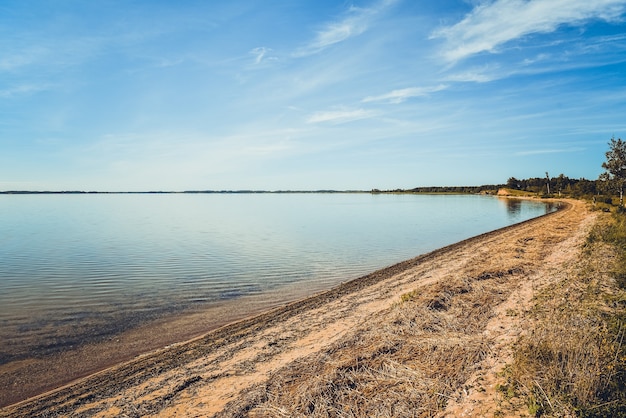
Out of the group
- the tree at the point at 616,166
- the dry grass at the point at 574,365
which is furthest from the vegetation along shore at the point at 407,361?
the tree at the point at 616,166

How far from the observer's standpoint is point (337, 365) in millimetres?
7871

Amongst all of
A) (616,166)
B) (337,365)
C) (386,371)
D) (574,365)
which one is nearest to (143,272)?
(337,365)

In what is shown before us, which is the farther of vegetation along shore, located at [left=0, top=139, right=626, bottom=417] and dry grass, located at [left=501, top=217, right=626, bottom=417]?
vegetation along shore, located at [left=0, top=139, right=626, bottom=417]

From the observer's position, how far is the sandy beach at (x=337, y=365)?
655 centimetres

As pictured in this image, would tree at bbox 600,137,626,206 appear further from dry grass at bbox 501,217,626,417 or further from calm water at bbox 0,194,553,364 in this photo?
dry grass at bbox 501,217,626,417

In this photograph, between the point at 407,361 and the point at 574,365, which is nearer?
the point at 574,365

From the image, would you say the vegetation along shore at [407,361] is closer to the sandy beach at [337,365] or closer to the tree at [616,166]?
the sandy beach at [337,365]

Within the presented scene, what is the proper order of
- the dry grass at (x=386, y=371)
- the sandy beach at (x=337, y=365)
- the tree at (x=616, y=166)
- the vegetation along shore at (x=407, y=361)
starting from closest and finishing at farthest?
1. the vegetation along shore at (x=407, y=361)
2. the dry grass at (x=386, y=371)
3. the sandy beach at (x=337, y=365)
4. the tree at (x=616, y=166)

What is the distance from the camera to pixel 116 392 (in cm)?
839

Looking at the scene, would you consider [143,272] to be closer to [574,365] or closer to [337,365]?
[337,365]

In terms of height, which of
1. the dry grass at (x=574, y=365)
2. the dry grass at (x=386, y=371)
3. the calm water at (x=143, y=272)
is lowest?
the calm water at (x=143, y=272)

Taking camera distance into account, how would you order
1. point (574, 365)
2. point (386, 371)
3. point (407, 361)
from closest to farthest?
1. point (574, 365)
2. point (386, 371)
3. point (407, 361)

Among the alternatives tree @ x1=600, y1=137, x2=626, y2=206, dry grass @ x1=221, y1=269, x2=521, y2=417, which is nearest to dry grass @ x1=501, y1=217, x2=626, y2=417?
dry grass @ x1=221, y1=269, x2=521, y2=417

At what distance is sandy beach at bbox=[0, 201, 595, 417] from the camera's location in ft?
21.5
